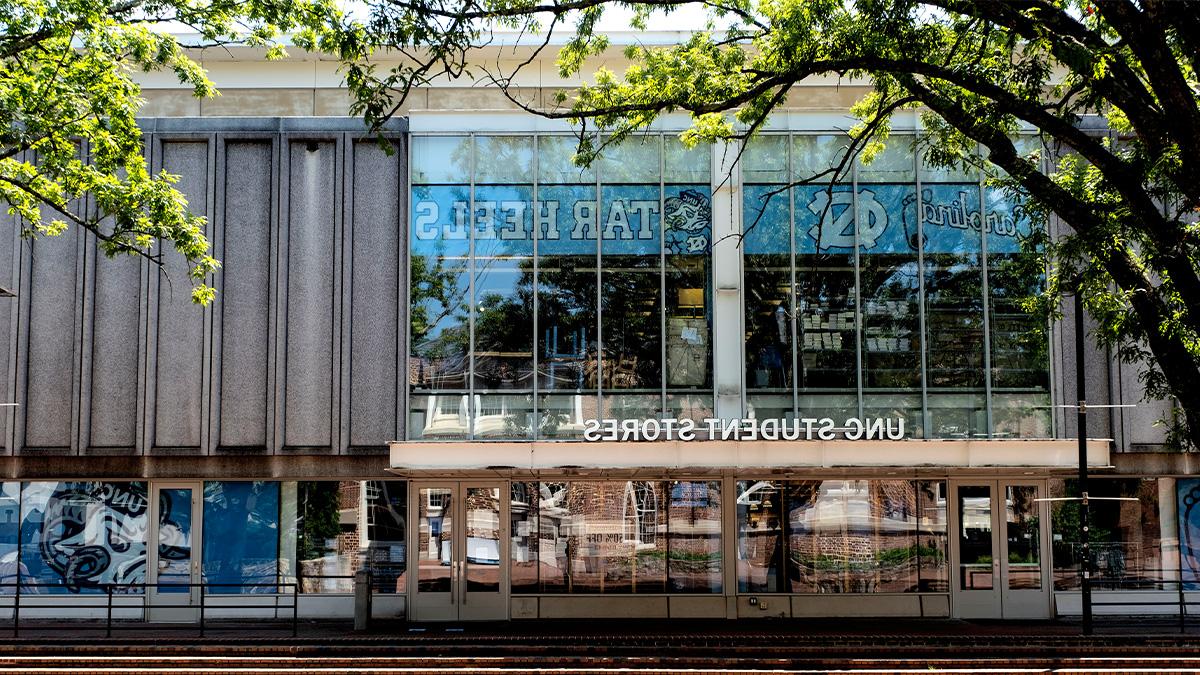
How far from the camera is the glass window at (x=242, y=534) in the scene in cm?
2036

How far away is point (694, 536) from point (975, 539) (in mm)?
5241

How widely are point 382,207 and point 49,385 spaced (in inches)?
272

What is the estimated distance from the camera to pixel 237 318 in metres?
20.2

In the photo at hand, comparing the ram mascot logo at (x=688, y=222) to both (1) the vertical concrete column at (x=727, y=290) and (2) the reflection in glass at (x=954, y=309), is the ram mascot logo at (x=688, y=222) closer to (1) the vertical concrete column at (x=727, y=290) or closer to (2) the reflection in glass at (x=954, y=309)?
(1) the vertical concrete column at (x=727, y=290)

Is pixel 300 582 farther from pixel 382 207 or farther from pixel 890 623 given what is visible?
pixel 890 623

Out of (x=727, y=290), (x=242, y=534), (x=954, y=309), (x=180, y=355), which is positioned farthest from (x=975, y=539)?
(x=180, y=355)

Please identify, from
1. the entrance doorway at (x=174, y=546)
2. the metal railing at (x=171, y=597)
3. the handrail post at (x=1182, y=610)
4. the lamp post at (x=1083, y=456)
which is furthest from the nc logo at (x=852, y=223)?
the entrance doorway at (x=174, y=546)

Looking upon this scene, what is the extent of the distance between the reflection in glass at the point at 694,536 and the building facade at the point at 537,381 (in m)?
0.05

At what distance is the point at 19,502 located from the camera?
67.6 ft

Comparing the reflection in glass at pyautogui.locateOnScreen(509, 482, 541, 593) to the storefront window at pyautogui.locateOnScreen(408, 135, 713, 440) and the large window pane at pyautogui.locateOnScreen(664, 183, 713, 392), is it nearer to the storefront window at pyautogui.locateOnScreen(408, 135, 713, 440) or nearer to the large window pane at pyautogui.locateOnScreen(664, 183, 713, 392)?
the storefront window at pyautogui.locateOnScreen(408, 135, 713, 440)

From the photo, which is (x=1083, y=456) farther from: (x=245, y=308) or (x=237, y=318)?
(x=237, y=318)

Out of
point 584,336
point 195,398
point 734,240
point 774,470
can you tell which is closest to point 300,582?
point 195,398

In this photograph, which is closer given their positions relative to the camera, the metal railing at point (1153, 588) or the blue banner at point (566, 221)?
the blue banner at point (566, 221)

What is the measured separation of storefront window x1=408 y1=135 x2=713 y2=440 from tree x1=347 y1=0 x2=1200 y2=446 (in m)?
4.97
